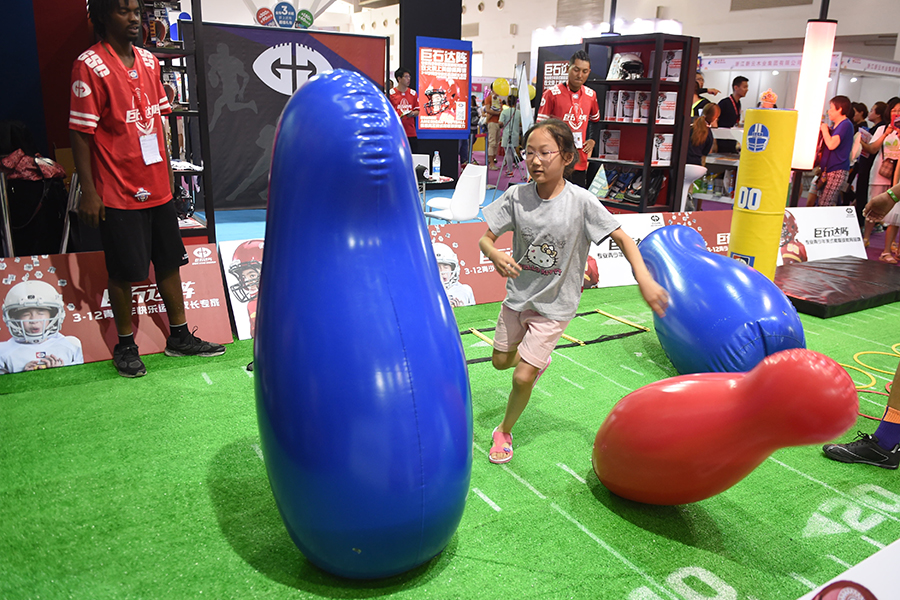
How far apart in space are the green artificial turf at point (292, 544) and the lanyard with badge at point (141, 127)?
135cm

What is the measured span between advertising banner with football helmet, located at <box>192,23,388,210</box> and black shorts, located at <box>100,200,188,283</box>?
664 cm

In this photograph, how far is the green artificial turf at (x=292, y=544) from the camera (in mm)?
2305

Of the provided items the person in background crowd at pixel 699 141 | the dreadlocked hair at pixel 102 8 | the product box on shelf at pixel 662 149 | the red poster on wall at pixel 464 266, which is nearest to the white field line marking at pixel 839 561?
the red poster on wall at pixel 464 266

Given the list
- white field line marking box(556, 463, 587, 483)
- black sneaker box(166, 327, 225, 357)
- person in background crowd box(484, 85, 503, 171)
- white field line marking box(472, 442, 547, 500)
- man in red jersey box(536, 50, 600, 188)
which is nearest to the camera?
white field line marking box(472, 442, 547, 500)

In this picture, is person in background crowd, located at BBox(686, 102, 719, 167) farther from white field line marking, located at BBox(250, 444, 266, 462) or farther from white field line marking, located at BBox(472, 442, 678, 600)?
white field line marking, located at BBox(250, 444, 266, 462)

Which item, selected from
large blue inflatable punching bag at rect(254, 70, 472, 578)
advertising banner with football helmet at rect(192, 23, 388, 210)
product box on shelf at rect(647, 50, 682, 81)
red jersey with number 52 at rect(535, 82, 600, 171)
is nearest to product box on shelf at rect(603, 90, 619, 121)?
product box on shelf at rect(647, 50, 682, 81)

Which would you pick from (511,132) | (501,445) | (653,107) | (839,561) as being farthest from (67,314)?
(511,132)

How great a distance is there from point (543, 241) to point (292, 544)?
1645mm

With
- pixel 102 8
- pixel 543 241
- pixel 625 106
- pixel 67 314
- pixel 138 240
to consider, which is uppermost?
pixel 102 8

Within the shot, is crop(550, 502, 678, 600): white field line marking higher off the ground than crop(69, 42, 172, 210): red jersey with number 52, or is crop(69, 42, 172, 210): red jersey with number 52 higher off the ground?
crop(69, 42, 172, 210): red jersey with number 52

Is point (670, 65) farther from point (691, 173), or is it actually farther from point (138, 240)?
point (138, 240)

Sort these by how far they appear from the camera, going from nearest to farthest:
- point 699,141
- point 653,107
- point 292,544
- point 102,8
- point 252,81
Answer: point 292,544 → point 102,8 → point 653,107 → point 699,141 → point 252,81

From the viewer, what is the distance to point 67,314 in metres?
4.27

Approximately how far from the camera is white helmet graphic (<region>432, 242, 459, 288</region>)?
5590 mm
